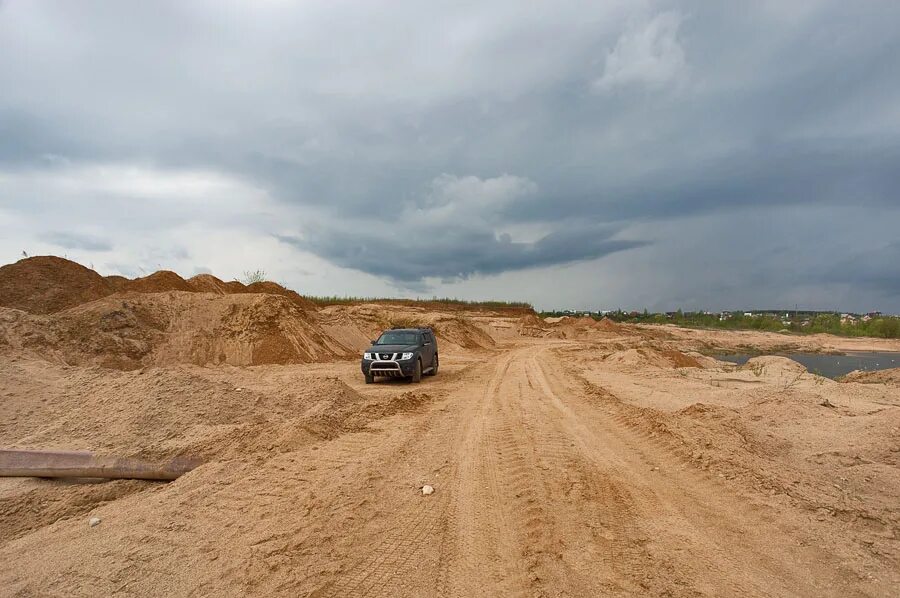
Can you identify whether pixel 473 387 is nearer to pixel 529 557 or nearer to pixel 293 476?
pixel 293 476

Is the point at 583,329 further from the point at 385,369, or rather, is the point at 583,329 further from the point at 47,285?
the point at 47,285

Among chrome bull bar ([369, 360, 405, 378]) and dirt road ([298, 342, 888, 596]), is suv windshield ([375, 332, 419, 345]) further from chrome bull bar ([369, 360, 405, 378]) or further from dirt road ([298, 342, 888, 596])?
dirt road ([298, 342, 888, 596])

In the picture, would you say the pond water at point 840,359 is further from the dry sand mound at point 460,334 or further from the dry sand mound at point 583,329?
the dry sand mound at point 460,334

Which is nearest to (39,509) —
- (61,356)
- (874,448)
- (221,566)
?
(221,566)

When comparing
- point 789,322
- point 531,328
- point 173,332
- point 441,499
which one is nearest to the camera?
point 441,499

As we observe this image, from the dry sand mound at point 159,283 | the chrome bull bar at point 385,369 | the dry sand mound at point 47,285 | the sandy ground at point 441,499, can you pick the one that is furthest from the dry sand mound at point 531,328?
the sandy ground at point 441,499

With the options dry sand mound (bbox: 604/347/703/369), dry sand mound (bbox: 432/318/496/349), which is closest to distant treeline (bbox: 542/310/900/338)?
dry sand mound (bbox: 432/318/496/349)

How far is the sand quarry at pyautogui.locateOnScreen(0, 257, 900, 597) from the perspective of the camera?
431 centimetres

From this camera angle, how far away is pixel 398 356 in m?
17.4

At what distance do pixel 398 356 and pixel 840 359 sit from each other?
45.6 m

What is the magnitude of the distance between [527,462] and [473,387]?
29.6 feet

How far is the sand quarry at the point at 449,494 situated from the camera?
14.1 feet

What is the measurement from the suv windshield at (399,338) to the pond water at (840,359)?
96.8ft

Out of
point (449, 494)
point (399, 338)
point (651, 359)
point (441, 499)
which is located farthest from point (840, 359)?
point (441, 499)
